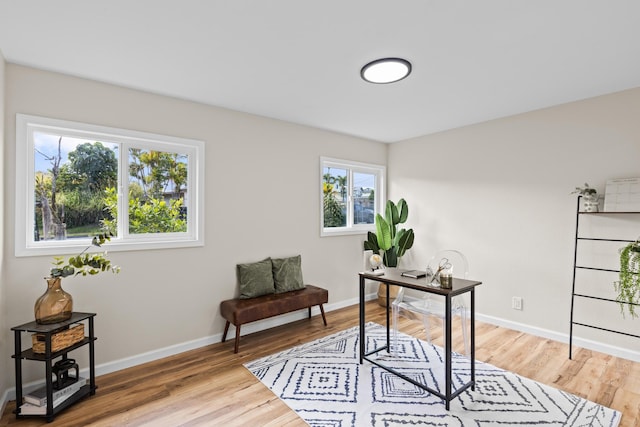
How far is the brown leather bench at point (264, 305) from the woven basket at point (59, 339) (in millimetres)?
1207

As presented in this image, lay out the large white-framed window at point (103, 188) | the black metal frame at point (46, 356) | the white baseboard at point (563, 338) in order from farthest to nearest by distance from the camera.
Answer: the white baseboard at point (563, 338)
the large white-framed window at point (103, 188)
the black metal frame at point (46, 356)

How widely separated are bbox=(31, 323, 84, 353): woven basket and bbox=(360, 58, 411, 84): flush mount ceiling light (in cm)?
285

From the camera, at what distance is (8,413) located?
2162 mm

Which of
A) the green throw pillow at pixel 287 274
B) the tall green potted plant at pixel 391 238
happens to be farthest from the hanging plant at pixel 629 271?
the green throw pillow at pixel 287 274

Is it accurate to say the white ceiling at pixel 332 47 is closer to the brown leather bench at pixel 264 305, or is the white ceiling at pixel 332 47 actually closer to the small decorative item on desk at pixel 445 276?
the small decorative item on desk at pixel 445 276

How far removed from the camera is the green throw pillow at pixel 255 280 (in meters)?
3.40

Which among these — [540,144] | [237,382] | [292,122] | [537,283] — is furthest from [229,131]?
[537,283]

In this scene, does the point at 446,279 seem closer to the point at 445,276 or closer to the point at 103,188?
the point at 445,276

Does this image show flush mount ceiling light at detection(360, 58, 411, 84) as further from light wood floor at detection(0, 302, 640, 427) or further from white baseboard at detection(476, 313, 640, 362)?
white baseboard at detection(476, 313, 640, 362)

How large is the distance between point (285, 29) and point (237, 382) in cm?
258

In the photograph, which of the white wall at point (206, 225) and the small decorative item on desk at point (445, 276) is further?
the white wall at point (206, 225)

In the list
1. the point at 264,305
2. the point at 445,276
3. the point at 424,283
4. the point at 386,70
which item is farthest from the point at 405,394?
the point at 386,70

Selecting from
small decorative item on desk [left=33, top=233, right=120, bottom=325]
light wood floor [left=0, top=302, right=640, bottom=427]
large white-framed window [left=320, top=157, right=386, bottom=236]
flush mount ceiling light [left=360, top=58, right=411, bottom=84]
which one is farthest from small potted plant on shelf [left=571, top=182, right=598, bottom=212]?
small decorative item on desk [left=33, top=233, right=120, bottom=325]

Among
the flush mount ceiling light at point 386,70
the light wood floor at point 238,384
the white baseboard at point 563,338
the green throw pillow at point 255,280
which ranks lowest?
the light wood floor at point 238,384
